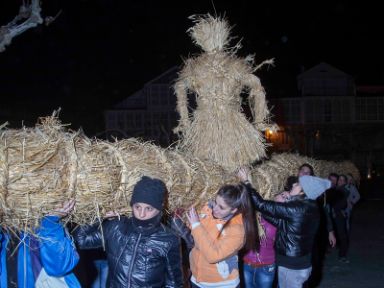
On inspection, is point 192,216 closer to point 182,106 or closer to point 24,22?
point 182,106

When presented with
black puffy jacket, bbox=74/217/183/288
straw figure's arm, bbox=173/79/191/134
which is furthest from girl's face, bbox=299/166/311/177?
black puffy jacket, bbox=74/217/183/288

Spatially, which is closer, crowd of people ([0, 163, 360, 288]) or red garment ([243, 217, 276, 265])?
crowd of people ([0, 163, 360, 288])

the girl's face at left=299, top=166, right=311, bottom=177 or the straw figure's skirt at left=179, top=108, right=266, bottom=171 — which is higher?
the straw figure's skirt at left=179, top=108, right=266, bottom=171

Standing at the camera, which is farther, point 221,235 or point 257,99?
point 257,99

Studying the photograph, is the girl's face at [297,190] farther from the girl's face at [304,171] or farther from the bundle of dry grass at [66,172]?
the bundle of dry grass at [66,172]

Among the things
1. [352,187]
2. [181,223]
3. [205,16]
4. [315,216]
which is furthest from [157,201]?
[352,187]

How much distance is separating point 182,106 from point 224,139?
867mm

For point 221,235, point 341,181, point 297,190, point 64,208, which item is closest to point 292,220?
point 297,190

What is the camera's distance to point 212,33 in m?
5.01

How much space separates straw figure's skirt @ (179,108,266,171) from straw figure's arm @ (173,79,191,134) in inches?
6.7

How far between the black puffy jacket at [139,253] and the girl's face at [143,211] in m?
0.08

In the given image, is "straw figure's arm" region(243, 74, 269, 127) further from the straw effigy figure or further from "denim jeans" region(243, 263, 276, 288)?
"denim jeans" region(243, 263, 276, 288)

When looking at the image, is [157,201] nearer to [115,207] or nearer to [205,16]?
[115,207]

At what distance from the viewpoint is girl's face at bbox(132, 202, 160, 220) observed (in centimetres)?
299
